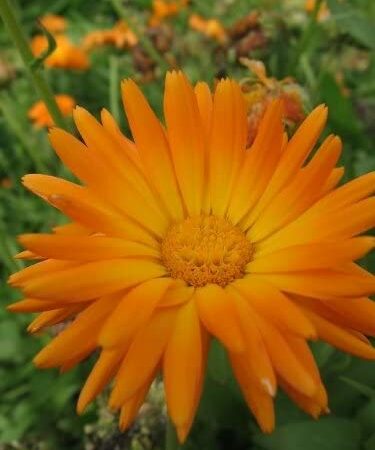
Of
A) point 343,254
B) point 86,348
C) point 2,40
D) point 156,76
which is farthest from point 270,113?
point 2,40

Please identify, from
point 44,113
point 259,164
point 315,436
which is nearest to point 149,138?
point 259,164

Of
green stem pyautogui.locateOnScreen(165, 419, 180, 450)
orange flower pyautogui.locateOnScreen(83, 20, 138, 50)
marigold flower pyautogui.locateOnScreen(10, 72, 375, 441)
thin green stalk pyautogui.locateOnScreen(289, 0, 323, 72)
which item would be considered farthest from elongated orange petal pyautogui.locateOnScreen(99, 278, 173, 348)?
orange flower pyautogui.locateOnScreen(83, 20, 138, 50)

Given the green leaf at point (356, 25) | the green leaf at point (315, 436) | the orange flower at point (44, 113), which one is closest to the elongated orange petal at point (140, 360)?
the green leaf at point (315, 436)

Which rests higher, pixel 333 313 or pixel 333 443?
pixel 333 313

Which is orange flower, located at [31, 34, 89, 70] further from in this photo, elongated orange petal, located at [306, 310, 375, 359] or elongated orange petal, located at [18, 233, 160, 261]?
elongated orange petal, located at [306, 310, 375, 359]

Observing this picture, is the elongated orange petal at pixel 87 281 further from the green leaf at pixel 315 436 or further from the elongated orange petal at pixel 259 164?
the green leaf at pixel 315 436

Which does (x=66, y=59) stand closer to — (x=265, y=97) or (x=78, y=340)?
(x=265, y=97)

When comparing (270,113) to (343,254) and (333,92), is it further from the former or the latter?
(333,92)
